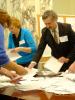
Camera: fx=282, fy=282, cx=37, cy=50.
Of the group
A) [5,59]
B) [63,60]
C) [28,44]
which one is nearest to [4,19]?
[5,59]

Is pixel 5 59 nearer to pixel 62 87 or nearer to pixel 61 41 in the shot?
pixel 62 87

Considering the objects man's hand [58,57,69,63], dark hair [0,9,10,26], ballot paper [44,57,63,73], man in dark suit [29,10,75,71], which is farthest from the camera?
man in dark suit [29,10,75,71]

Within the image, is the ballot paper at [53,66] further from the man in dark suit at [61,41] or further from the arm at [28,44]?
the arm at [28,44]

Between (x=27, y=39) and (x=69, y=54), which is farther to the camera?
(x=27, y=39)

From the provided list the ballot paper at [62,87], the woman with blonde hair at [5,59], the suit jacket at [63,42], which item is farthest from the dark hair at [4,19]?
the suit jacket at [63,42]

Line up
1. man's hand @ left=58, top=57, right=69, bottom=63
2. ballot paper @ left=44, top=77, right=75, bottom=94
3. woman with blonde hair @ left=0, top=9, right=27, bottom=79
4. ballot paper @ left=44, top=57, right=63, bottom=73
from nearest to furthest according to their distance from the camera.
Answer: ballot paper @ left=44, top=77, right=75, bottom=94 < woman with blonde hair @ left=0, top=9, right=27, bottom=79 < ballot paper @ left=44, top=57, right=63, bottom=73 < man's hand @ left=58, top=57, right=69, bottom=63

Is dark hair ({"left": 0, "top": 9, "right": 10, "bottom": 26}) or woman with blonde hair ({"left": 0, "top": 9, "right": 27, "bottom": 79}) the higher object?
dark hair ({"left": 0, "top": 9, "right": 10, "bottom": 26})

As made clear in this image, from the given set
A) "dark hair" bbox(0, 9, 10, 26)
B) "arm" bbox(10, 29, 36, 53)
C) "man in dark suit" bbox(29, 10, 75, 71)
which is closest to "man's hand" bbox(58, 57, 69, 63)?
"man in dark suit" bbox(29, 10, 75, 71)

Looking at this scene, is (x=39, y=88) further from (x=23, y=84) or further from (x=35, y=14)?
(x=35, y=14)

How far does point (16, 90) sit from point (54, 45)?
182cm

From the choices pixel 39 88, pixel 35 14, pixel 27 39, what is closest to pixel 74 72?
pixel 39 88

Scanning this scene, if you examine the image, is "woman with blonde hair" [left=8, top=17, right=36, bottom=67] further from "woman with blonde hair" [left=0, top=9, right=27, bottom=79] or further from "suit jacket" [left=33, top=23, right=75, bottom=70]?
"woman with blonde hair" [left=0, top=9, right=27, bottom=79]

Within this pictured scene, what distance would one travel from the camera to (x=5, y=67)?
2756mm

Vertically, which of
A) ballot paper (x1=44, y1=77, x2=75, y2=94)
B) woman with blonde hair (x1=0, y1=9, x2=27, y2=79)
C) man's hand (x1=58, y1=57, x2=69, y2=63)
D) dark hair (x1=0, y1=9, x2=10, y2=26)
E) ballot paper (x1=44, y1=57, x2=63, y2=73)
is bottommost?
man's hand (x1=58, y1=57, x2=69, y2=63)
